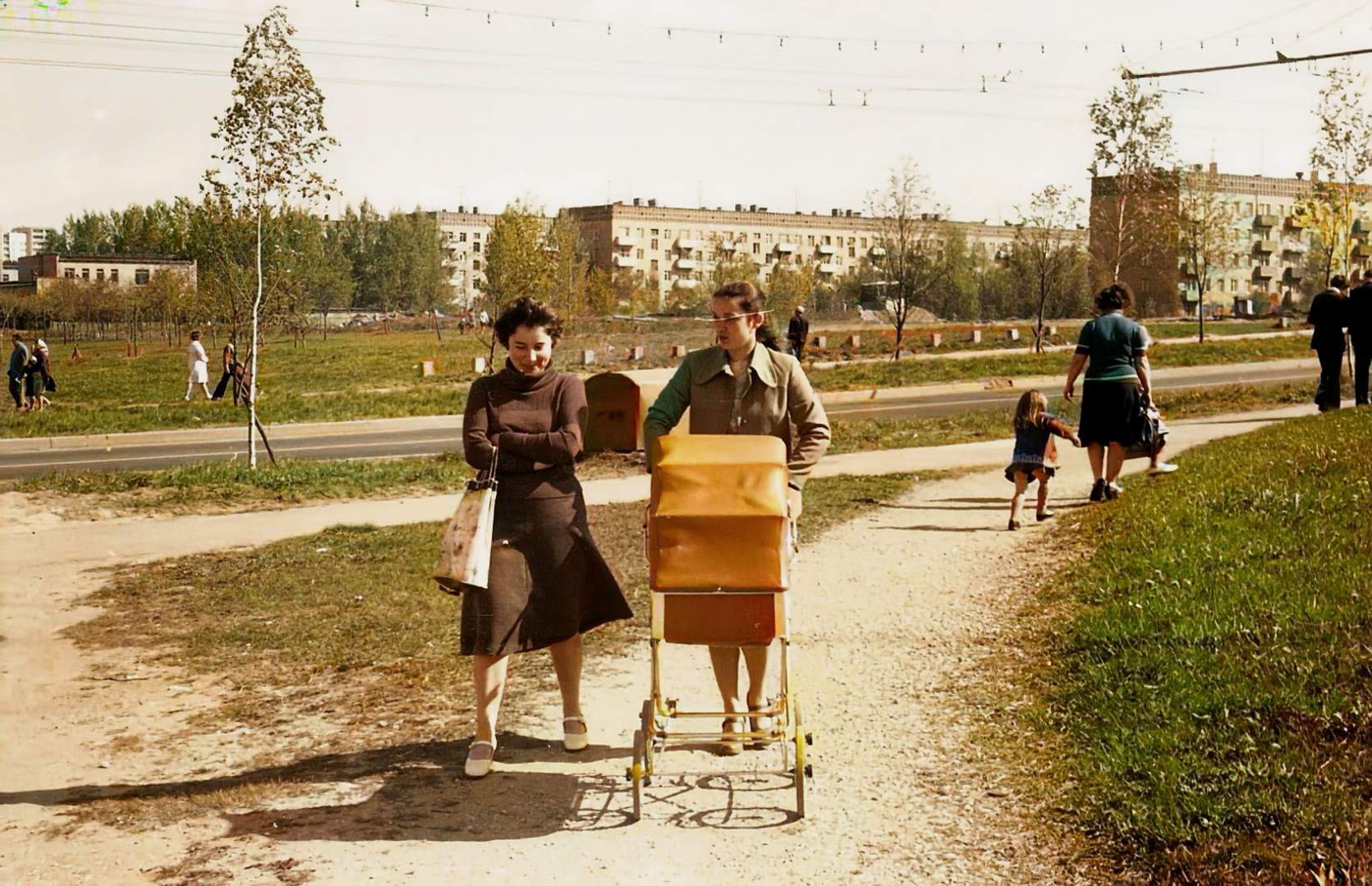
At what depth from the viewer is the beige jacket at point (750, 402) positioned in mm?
6223

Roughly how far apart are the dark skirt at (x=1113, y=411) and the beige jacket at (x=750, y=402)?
6564 millimetres

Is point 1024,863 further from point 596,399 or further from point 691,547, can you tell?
point 596,399

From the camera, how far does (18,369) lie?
30.0m

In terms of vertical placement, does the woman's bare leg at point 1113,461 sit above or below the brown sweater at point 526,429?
below

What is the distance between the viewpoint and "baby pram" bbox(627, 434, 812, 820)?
5.33 metres

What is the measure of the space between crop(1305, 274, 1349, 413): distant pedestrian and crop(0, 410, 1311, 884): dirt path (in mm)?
10928

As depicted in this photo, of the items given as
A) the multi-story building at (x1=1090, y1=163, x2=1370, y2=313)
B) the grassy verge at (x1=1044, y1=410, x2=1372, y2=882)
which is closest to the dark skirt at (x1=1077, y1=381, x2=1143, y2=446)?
the grassy verge at (x1=1044, y1=410, x2=1372, y2=882)

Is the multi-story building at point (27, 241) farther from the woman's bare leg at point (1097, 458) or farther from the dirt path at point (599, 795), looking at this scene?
the dirt path at point (599, 795)

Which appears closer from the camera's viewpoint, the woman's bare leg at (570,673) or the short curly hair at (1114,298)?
the woman's bare leg at (570,673)

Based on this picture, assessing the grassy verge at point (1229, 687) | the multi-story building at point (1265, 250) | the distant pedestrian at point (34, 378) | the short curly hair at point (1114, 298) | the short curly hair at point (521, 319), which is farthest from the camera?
the multi-story building at point (1265, 250)

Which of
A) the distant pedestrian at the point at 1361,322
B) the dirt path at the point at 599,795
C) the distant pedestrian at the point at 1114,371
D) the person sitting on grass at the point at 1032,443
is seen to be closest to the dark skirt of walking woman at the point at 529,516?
the dirt path at the point at 599,795

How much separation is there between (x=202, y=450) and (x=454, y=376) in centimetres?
1534

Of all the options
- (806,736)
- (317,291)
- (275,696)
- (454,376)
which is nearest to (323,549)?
→ (275,696)

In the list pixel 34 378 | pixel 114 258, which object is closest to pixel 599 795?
pixel 34 378
